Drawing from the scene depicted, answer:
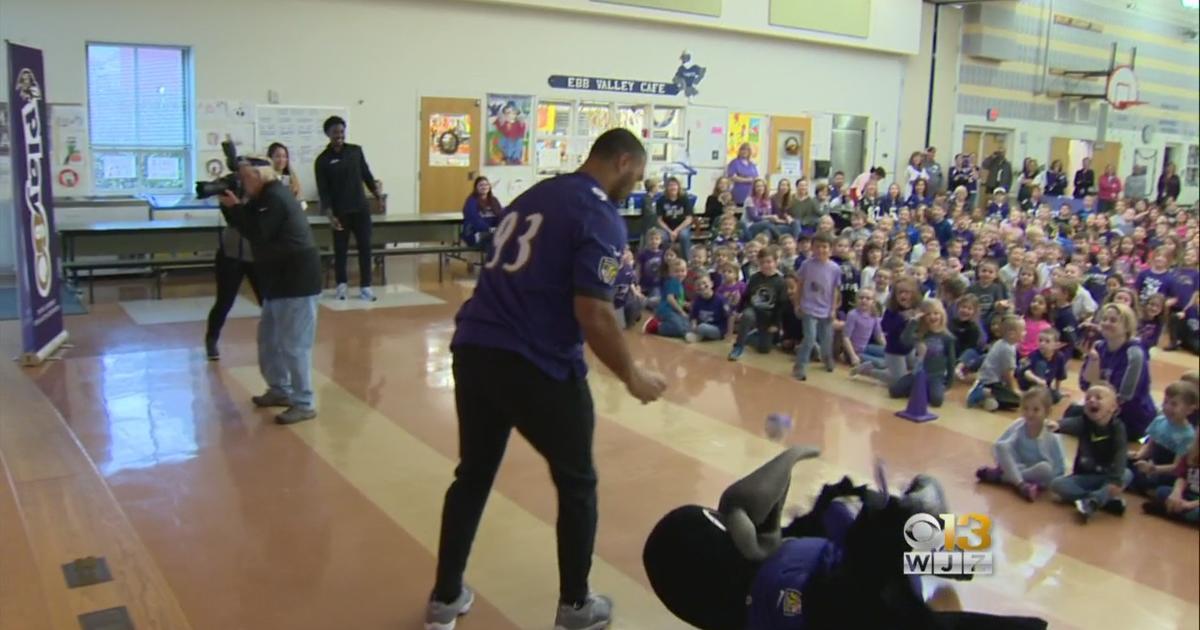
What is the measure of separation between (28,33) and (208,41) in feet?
6.46

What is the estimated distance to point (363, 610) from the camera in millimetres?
3803

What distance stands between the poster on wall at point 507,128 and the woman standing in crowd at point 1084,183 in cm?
1221

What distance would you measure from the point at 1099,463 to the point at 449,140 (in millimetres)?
10912

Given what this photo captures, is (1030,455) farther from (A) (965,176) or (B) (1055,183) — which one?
(B) (1055,183)

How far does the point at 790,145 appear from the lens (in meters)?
18.5

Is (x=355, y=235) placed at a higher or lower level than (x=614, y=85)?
lower

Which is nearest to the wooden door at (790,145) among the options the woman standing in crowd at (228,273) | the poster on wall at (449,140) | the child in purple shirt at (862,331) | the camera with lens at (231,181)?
the poster on wall at (449,140)

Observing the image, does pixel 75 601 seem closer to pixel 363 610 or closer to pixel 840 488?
pixel 363 610

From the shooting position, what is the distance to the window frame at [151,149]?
462 inches

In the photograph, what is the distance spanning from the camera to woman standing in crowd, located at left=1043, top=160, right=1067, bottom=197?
20281 mm

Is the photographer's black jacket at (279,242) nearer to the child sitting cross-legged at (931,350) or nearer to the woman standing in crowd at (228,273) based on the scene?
the woman standing in crowd at (228,273)

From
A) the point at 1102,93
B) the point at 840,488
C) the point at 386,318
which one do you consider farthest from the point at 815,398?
the point at 1102,93

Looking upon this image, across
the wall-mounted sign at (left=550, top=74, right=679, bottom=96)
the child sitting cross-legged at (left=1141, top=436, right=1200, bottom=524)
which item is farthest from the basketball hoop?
the child sitting cross-legged at (left=1141, top=436, right=1200, bottom=524)

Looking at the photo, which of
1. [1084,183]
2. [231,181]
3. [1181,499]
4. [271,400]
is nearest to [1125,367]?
[1181,499]
